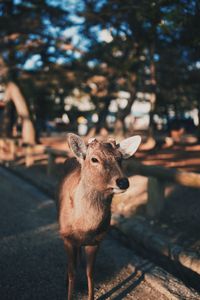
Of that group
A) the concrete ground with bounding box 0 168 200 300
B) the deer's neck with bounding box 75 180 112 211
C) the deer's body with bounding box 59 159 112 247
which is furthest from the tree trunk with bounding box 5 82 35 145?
the deer's neck with bounding box 75 180 112 211

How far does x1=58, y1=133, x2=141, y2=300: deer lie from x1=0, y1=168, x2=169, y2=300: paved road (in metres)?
0.47

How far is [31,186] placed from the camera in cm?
1064

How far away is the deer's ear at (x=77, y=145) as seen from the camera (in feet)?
12.7

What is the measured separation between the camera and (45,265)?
494cm

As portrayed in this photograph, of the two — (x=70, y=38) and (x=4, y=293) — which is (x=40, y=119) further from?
(x=4, y=293)

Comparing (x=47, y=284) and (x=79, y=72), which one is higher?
(x=79, y=72)

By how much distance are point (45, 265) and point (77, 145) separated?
1.85 m

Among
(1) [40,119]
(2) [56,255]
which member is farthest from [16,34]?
(1) [40,119]

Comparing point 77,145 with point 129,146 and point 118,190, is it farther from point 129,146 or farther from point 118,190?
point 118,190

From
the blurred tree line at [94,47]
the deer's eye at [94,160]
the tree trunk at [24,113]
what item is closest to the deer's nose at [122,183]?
the deer's eye at [94,160]

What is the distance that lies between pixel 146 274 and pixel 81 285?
0.84 m

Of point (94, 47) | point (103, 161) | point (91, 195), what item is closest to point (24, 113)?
point (94, 47)

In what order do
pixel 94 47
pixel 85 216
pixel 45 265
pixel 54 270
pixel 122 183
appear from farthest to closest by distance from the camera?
pixel 94 47 < pixel 45 265 < pixel 54 270 < pixel 85 216 < pixel 122 183

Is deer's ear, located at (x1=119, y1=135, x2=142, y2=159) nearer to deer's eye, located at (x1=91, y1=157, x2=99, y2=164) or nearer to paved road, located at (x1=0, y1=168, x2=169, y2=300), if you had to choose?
deer's eye, located at (x1=91, y1=157, x2=99, y2=164)
